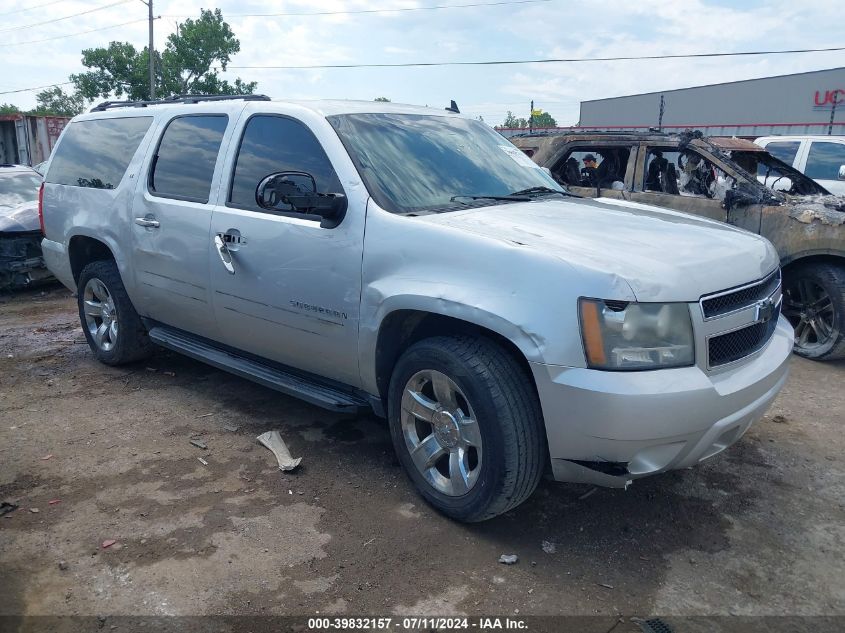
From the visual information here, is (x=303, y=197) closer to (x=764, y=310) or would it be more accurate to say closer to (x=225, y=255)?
(x=225, y=255)

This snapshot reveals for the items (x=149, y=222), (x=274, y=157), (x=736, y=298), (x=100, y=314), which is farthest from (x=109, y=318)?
(x=736, y=298)

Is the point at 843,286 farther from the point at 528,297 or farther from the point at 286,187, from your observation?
the point at 286,187

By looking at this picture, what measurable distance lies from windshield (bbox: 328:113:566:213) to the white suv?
20.8 ft

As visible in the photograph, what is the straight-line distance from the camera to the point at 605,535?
314cm

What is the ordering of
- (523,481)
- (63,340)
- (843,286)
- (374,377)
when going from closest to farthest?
(523,481) < (374,377) < (843,286) < (63,340)

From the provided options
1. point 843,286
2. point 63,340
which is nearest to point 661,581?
point 843,286

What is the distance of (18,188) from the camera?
924cm

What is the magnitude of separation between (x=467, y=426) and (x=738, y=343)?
1.20 metres

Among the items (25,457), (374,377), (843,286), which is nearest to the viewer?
(374,377)

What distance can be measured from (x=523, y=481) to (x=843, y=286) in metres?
4.13

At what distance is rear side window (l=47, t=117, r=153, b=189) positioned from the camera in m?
4.87

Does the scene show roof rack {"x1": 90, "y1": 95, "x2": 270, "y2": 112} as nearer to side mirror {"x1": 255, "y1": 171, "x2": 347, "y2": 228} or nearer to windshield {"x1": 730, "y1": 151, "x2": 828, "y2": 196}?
side mirror {"x1": 255, "y1": 171, "x2": 347, "y2": 228}

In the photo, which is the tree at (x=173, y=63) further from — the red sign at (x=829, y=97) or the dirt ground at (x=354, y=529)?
the dirt ground at (x=354, y=529)

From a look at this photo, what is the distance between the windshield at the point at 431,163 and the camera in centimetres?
343
